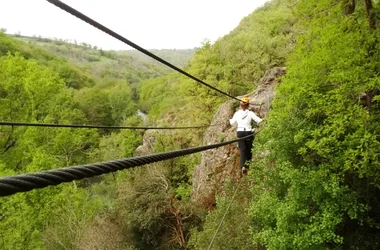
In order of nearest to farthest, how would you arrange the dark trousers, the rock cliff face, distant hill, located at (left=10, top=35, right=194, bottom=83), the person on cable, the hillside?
the person on cable
the dark trousers
the rock cliff face
the hillside
distant hill, located at (left=10, top=35, right=194, bottom=83)

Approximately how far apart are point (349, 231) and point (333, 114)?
3.78 meters

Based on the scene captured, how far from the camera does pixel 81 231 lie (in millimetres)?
17625

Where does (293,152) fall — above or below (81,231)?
above

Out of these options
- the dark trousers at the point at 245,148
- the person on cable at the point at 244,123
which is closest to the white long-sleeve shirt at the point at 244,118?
the person on cable at the point at 244,123

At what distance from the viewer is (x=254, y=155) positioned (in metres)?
10.5

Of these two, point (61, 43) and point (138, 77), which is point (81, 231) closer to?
point (138, 77)

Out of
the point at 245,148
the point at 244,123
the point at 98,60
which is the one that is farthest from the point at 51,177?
the point at 98,60

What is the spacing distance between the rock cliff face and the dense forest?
38.1 inches

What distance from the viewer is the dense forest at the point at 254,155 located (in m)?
7.91

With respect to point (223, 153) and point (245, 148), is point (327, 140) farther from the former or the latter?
point (223, 153)

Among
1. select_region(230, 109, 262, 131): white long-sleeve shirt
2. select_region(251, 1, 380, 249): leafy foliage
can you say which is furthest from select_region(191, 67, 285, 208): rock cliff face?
select_region(251, 1, 380, 249): leafy foliage

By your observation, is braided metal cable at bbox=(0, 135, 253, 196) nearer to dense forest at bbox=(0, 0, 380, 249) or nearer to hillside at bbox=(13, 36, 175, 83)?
dense forest at bbox=(0, 0, 380, 249)

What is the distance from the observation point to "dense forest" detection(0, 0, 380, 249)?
7914mm

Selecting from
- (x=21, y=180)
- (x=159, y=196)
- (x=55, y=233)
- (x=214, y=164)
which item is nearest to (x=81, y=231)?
(x=55, y=233)
